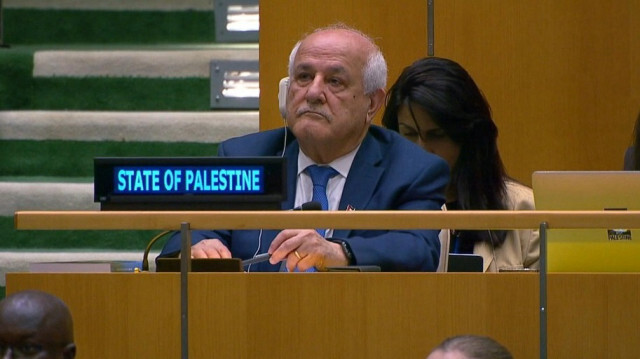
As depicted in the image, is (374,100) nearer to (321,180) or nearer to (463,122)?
(321,180)

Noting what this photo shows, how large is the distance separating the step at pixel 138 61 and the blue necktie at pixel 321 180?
236 cm

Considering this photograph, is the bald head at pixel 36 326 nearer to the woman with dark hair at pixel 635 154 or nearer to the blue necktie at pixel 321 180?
the blue necktie at pixel 321 180

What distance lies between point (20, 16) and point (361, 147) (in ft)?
10.1

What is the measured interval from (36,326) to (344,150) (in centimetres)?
131

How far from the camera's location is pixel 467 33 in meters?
5.37

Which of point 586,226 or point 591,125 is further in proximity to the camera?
point 591,125

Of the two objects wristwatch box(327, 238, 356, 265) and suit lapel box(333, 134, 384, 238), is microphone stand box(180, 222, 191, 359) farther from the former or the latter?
suit lapel box(333, 134, 384, 238)

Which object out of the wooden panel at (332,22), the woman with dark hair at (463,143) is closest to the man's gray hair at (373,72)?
the woman with dark hair at (463,143)

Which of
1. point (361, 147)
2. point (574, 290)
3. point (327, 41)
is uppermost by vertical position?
point (327, 41)

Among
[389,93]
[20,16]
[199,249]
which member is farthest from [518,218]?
[20,16]

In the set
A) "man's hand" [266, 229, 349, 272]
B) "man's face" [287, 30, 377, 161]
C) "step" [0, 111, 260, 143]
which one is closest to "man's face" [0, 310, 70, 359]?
"man's hand" [266, 229, 349, 272]

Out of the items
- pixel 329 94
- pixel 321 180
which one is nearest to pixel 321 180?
pixel 321 180

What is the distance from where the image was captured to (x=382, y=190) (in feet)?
12.5

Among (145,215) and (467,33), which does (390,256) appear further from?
(467,33)
